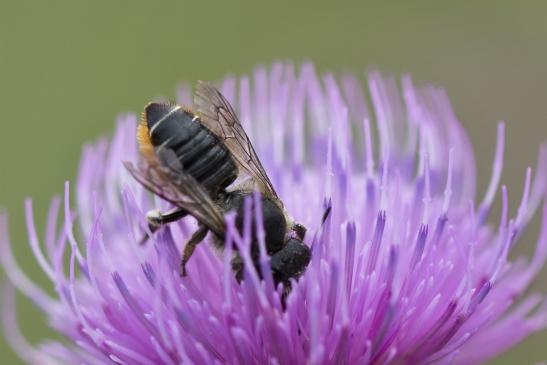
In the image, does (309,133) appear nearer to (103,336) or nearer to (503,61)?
(103,336)

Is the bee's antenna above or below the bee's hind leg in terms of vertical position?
above

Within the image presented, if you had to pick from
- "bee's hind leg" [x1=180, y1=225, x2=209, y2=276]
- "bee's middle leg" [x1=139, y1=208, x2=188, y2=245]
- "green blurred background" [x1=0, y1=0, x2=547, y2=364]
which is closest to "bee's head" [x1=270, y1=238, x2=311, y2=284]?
"bee's hind leg" [x1=180, y1=225, x2=209, y2=276]

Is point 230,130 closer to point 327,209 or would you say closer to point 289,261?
point 327,209

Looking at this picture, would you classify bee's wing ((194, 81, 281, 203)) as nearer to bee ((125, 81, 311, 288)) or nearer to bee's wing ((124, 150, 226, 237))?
bee ((125, 81, 311, 288))

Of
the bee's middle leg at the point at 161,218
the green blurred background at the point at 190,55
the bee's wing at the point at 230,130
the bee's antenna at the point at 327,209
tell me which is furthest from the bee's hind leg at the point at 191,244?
the green blurred background at the point at 190,55

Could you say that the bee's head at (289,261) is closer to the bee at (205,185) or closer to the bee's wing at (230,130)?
the bee at (205,185)

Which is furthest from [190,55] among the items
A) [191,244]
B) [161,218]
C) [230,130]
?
[191,244]
